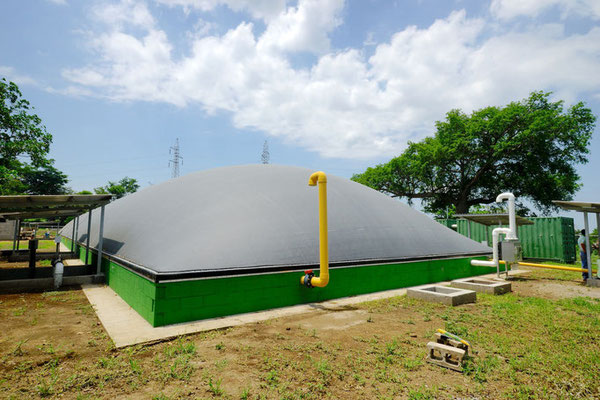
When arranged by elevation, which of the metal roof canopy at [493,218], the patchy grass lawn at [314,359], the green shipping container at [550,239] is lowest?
the patchy grass lawn at [314,359]

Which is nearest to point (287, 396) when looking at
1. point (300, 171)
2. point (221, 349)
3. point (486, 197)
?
point (221, 349)

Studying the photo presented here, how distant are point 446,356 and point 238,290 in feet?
16.1

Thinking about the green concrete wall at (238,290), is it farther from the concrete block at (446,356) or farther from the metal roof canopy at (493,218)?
the metal roof canopy at (493,218)

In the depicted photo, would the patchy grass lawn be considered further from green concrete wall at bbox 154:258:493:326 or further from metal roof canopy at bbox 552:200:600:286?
metal roof canopy at bbox 552:200:600:286

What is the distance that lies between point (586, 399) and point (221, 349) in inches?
212

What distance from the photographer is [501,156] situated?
123 ft

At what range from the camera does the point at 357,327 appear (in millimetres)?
7043

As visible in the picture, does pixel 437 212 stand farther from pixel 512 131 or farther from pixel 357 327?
pixel 357 327

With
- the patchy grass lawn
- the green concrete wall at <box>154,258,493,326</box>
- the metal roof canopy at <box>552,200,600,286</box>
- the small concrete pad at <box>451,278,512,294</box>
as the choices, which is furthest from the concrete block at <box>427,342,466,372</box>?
the metal roof canopy at <box>552,200,600,286</box>

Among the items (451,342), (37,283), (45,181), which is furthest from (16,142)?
(45,181)

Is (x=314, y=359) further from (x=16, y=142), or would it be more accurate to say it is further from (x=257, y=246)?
(x=16, y=142)

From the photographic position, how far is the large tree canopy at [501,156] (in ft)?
114

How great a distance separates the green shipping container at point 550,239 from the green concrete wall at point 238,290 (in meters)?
13.6

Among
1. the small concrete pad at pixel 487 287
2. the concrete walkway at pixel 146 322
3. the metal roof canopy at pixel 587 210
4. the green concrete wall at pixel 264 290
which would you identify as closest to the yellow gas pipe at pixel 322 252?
the green concrete wall at pixel 264 290
